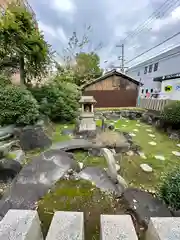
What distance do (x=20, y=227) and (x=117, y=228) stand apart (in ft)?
1.97

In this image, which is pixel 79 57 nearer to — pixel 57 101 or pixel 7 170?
pixel 57 101

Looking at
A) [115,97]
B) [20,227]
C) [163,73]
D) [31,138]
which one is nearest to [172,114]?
[31,138]

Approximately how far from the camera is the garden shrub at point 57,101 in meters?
6.93

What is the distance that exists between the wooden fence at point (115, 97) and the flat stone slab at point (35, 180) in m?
9.24

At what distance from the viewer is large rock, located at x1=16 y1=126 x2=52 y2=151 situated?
14.2 ft

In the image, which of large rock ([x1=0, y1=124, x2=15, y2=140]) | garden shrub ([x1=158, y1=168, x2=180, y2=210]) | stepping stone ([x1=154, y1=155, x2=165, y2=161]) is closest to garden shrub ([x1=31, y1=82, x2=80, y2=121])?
large rock ([x1=0, y1=124, x2=15, y2=140])

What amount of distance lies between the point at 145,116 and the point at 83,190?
7.31 metres

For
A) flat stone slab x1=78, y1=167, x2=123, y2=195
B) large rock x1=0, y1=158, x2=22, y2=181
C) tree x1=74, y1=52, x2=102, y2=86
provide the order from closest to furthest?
flat stone slab x1=78, y1=167, x2=123, y2=195 < large rock x1=0, y1=158, x2=22, y2=181 < tree x1=74, y1=52, x2=102, y2=86

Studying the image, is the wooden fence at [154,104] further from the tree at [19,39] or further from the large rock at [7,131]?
the large rock at [7,131]

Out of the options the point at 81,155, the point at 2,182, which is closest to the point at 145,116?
the point at 81,155

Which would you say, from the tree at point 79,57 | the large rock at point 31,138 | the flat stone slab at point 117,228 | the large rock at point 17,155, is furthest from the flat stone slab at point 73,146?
the tree at point 79,57

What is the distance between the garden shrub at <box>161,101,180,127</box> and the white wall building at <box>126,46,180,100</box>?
186 inches

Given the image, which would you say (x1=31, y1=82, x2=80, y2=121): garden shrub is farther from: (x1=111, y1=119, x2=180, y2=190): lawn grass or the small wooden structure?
the small wooden structure

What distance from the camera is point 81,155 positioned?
4094 mm
